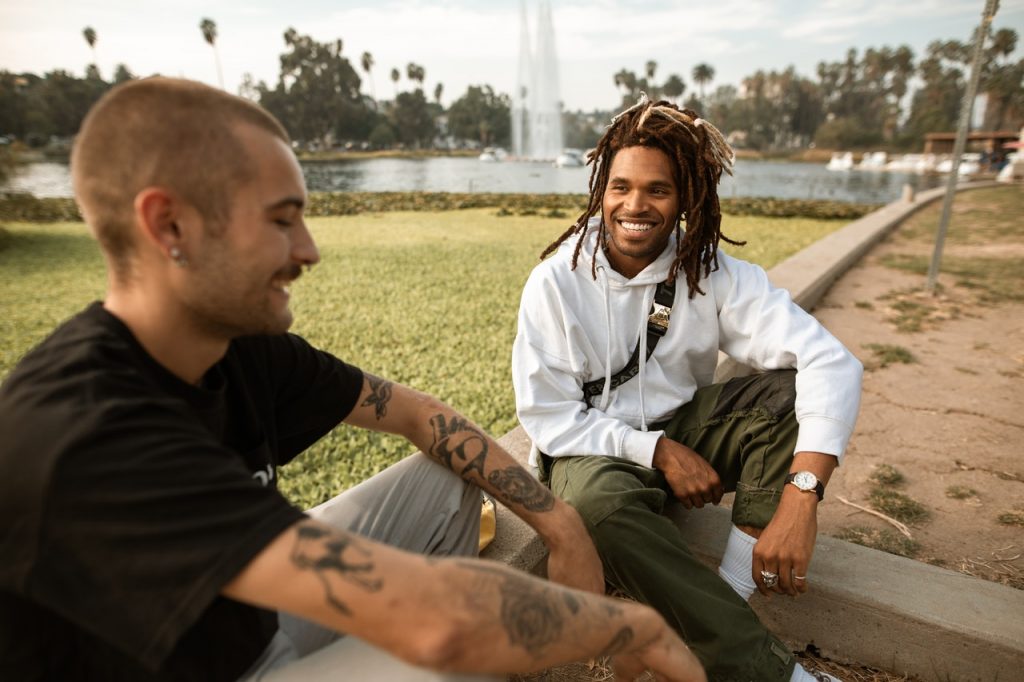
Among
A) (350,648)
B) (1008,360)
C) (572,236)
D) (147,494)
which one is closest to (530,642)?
(350,648)

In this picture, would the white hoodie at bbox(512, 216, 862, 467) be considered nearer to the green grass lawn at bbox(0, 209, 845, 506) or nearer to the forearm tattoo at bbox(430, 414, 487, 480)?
the forearm tattoo at bbox(430, 414, 487, 480)

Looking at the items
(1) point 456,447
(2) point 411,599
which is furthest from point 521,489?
(2) point 411,599

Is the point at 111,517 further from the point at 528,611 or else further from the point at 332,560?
the point at 528,611

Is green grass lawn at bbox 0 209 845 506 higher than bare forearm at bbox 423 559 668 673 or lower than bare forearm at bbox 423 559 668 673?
lower

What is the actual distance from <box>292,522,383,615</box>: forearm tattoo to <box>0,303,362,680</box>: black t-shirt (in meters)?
0.05

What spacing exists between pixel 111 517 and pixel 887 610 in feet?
7.39

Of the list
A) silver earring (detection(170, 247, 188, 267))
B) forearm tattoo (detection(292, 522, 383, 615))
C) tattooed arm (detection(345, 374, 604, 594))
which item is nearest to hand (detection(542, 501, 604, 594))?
tattooed arm (detection(345, 374, 604, 594))

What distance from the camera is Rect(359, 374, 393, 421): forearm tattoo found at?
1951 millimetres

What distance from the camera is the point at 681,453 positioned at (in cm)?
226

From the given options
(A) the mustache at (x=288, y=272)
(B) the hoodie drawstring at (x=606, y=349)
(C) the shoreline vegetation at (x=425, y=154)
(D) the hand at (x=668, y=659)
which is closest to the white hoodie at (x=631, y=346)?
(B) the hoodie drawstring at (x=606, y=349)

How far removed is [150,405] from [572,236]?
1946mm

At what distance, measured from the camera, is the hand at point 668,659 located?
4.60ft

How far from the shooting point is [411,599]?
3.45 ft

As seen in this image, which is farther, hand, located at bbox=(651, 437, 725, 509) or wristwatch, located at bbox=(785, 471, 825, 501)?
hand, located at bbox=(651, 437, 725, 509)
